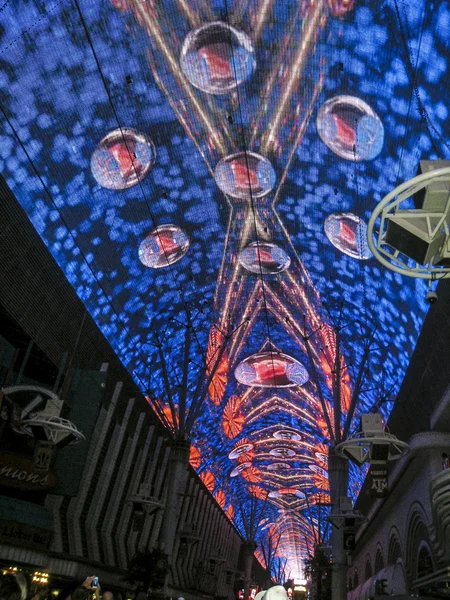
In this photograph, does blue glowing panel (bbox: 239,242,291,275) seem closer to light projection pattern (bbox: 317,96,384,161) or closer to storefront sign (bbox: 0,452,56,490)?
light projection pattern (bbox: 317,96,384,161)

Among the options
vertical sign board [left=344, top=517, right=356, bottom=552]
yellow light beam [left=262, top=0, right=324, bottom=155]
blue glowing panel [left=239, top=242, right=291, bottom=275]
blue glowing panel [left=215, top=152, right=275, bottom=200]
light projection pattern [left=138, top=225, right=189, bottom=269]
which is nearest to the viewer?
yellow light beam [left=262, top=0, right=324, bottom=155]

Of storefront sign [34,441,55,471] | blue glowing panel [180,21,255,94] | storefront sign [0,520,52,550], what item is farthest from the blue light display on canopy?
storefront sign [0,520,52,550]

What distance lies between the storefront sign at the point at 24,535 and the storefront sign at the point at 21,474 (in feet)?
3.66

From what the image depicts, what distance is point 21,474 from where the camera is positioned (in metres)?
17.9

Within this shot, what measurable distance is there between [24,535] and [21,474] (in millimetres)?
2027

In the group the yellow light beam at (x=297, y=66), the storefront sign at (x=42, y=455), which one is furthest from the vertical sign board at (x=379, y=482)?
the yellow light beam at (x=297, y=66)

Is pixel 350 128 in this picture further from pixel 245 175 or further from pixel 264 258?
pixel 264 258

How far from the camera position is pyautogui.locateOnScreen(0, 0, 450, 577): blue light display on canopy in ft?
60.5

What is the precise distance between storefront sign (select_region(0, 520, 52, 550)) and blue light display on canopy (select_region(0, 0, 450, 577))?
33.6 ft

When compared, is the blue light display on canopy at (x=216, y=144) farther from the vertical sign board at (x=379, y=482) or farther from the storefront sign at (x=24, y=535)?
the storefront sign at (x=24, y=535)

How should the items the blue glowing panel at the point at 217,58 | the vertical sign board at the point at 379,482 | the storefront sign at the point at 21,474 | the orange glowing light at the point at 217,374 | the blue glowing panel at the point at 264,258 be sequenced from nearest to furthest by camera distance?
the storefront sign at the point at 21,474, the vertical sign board at the point at 379,482, the blue glowing panel at the point at 217,58, the blue glowing panel at the point at 264,258, the orange glowing light at the point at 217,374

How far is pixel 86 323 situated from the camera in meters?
22.6

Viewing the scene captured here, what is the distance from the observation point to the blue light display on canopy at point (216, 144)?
60.5 feet

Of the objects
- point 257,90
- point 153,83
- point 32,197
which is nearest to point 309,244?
point 257,90
